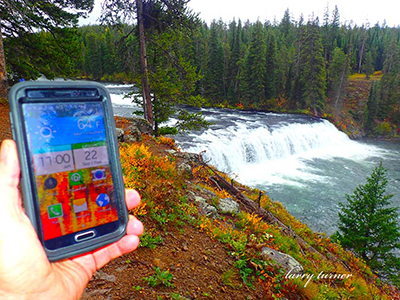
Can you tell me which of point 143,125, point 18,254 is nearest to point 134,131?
point 143,125

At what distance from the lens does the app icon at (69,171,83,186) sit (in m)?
1.92

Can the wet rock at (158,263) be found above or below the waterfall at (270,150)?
above

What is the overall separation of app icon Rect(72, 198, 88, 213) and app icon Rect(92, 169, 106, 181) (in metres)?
0.19

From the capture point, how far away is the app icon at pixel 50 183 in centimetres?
178

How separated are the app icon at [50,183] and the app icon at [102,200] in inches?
13.5

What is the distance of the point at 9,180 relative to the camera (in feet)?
5.39

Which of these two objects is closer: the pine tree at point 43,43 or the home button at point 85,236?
the home button at point 85,236

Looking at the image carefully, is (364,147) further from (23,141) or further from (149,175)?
(23,141)

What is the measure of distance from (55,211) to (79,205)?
0.56ft

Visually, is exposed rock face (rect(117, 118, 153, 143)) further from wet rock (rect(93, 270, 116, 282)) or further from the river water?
wet rock (rect(93, 270, 116, 282))

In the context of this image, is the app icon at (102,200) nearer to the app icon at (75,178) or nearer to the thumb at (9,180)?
the app icon at (75,178)

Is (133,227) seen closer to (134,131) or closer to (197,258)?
(197,258)

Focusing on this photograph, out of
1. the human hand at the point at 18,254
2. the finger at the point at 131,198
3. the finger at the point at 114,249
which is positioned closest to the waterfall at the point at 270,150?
the finger at the point at 131,198

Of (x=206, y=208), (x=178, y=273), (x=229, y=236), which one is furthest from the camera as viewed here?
(x=206, y=208)
